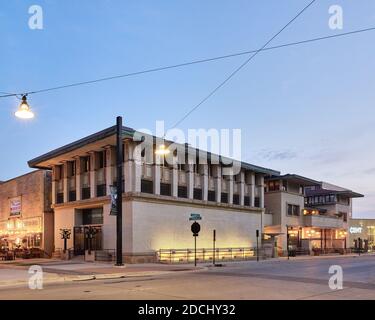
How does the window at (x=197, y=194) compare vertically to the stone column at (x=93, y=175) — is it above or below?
below

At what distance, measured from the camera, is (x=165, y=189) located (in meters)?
40.0

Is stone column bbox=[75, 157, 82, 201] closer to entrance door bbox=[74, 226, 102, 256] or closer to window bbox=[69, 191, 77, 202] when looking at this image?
window bbox=[69, 191, 77, 202]

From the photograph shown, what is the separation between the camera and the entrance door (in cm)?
3969

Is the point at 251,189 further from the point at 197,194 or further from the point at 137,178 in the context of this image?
the point at 137,178

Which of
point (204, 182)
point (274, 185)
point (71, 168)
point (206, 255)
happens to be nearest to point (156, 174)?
point (204, 182)

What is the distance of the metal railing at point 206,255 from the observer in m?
38.5

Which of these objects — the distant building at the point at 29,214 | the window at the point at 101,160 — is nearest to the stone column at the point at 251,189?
the window at the point at 101,160

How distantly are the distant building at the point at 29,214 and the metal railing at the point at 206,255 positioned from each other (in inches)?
528

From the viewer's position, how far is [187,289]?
16.8m

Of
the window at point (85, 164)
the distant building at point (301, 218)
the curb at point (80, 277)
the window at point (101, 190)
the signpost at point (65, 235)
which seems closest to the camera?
the curb at point (80, 277)

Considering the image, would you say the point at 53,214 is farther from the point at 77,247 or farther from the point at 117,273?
the point at 117,273

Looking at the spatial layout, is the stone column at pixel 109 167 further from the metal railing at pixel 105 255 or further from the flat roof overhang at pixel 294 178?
the flat roof overhang at pixel 294 178

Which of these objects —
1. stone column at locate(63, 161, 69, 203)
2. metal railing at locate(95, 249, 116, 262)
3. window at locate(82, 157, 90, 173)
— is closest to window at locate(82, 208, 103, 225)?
stone column at locate(63, 161, 69, 203)
